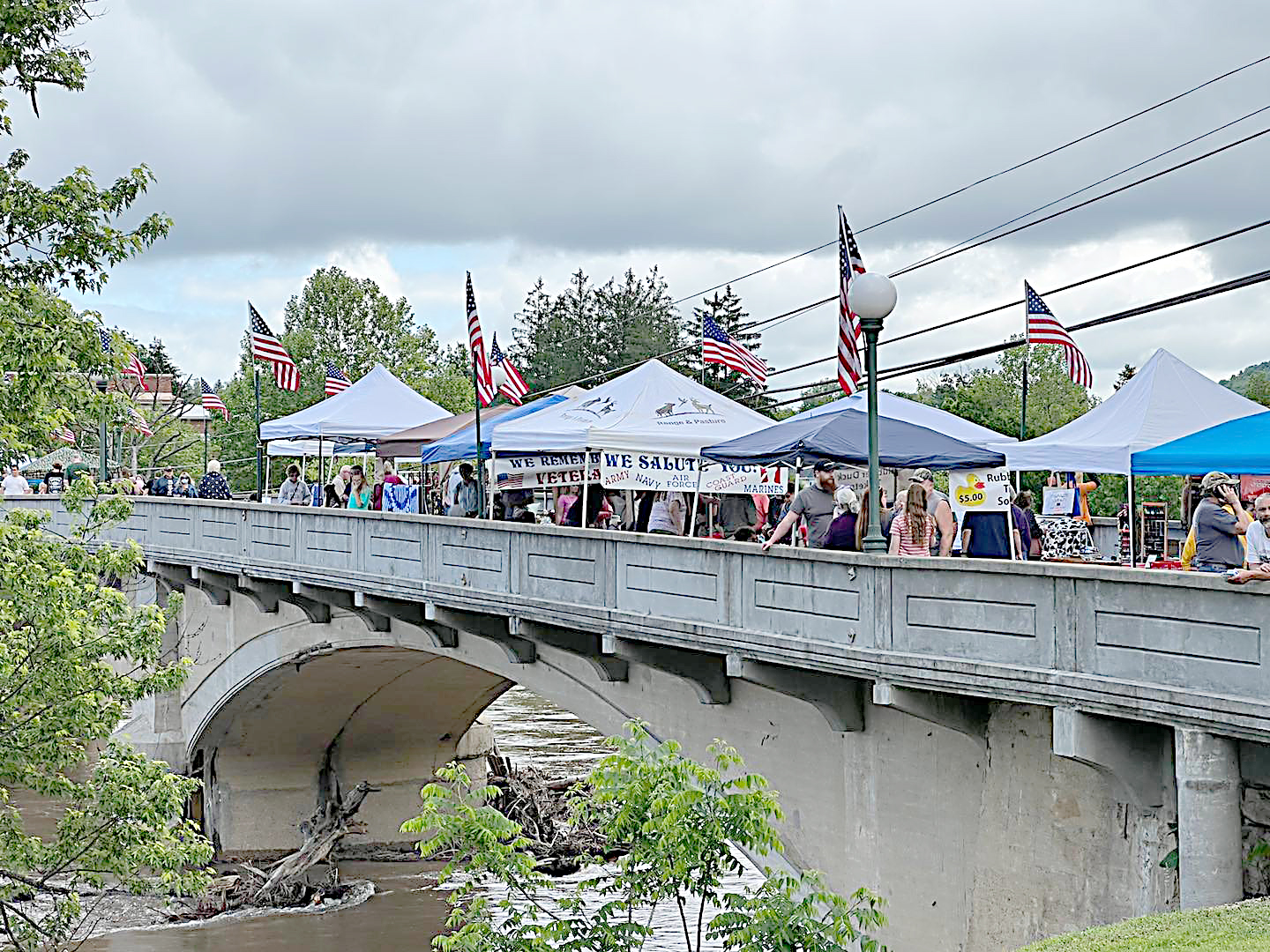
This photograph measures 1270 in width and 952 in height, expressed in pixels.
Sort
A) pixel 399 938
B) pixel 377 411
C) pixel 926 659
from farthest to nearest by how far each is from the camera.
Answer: pixel 377 411, pixel 399 938, pixel 926 659

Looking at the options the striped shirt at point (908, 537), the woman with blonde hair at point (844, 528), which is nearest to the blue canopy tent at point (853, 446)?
the woman with blonde hair at point (844, 528)

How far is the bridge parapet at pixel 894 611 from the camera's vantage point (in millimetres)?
8828

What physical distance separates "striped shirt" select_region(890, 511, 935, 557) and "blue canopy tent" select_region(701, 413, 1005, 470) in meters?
1.97

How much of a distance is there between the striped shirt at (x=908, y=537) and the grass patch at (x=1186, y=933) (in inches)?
172

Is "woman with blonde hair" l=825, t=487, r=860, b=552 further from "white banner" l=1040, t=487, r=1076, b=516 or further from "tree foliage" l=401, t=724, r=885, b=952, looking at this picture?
"white banner" l=1040, t=487, r=1076, b=516

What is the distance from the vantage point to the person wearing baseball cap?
10.6 m

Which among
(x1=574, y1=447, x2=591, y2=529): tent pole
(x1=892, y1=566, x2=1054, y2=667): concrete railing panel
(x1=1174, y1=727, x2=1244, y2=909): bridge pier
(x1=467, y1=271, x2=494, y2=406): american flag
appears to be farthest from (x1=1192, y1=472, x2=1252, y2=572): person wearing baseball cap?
(x1=467, y1=271, x2=494, y2=406): american flag

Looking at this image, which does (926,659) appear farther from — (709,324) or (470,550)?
(709,324)

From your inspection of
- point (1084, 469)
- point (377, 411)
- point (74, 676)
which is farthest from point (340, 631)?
point (1084, 469)

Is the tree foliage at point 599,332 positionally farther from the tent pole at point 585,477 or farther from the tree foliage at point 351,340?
the tent pole at point 585,477

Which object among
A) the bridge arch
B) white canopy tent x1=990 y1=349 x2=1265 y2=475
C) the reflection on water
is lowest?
the reflection on water

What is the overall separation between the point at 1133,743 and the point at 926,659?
58.2 inches

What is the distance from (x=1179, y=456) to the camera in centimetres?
1269

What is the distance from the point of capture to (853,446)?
48.9ft
